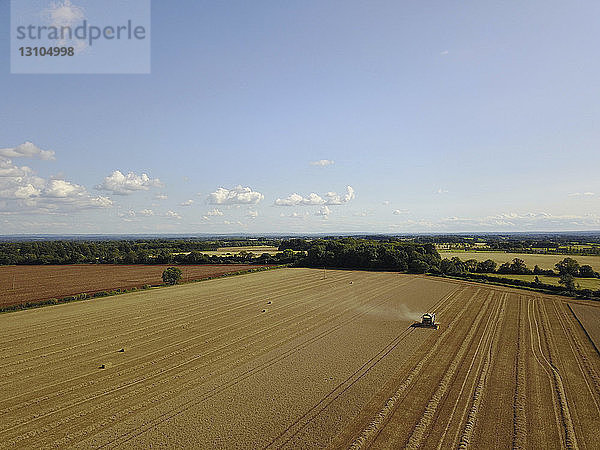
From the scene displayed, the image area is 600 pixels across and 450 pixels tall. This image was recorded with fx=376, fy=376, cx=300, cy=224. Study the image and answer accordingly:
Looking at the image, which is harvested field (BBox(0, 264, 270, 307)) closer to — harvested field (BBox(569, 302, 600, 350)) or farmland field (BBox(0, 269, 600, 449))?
farmland field (BBox(0, 269, 600, 449))

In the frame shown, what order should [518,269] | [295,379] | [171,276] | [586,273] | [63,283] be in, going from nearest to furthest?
1. [295,379]
2. [63,283]
3. [171,276]
4. [586,273]
5. [518,269]

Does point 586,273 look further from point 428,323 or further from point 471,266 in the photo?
point 428,323

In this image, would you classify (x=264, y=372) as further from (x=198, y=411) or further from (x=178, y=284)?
(x=178, y=284)

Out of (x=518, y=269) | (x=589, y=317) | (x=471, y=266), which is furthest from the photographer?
(x=471, y=266)

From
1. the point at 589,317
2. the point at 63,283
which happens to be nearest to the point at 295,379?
the point at 589,317

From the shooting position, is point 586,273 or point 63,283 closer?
point 63,283

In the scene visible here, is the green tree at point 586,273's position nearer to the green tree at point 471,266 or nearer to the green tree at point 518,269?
the green tree at point 518,269

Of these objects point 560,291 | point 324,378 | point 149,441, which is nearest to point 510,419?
point 324,378

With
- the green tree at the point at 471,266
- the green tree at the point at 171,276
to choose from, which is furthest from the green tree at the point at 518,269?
the green tree at the point at 171,276
